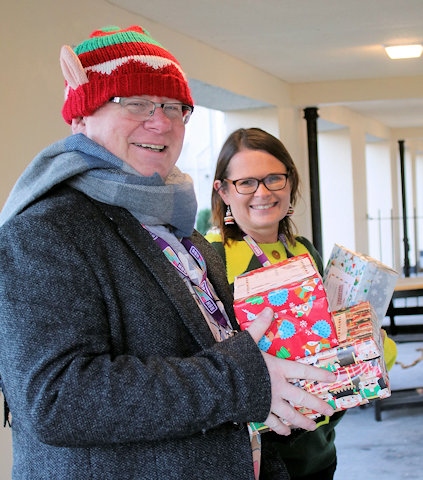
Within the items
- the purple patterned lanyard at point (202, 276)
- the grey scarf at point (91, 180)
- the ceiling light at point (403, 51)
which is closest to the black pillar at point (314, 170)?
the ceiling light at point (403, 51)

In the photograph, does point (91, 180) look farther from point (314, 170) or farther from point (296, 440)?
point (314, 170)

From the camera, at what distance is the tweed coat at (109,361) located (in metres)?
1.00

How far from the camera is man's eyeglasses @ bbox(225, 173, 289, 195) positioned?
221cm

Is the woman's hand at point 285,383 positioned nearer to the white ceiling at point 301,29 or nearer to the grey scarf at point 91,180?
the grey scarf at point 91,180

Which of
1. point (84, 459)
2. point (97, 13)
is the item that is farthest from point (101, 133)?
point (97, 13)

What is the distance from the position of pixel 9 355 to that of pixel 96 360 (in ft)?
0.40

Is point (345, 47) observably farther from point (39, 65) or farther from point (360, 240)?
point (360, 240)

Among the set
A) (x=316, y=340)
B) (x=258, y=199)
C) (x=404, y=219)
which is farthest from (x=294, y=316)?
(x=404, y=219)

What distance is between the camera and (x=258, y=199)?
2.19 metres

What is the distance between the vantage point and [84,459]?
3.55 ft

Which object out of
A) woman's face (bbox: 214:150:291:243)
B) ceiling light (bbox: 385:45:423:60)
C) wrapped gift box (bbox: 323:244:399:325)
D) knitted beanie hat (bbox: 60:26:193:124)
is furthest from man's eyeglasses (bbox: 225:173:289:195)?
ceiling light (bbox: 385:45:423:60)

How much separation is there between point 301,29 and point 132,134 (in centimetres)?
384

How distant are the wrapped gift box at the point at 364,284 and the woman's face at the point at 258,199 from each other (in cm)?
57

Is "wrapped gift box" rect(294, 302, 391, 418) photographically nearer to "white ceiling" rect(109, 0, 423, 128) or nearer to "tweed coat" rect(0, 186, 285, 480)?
"tweed coat" rect(0, 186, 285, 480)
